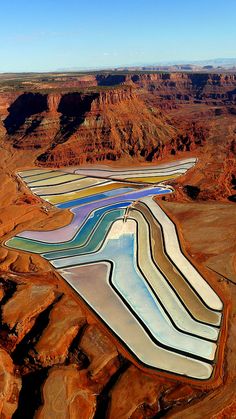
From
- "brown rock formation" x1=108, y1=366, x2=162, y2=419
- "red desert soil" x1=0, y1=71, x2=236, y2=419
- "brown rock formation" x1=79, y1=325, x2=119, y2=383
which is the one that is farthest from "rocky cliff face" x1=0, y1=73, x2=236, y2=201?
"brown rock formation" x1=108, y1=366, x2=162, y2=419

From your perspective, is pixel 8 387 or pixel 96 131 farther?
pixel 96 131

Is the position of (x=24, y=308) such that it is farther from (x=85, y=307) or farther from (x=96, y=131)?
(x=96, y=131)

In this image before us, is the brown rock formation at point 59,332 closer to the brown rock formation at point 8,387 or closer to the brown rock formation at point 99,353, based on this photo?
the brown rock formation at point 99,353

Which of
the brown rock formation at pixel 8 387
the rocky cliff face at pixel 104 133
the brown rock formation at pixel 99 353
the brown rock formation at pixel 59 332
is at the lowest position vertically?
the brown rock formation at pixel 8 387

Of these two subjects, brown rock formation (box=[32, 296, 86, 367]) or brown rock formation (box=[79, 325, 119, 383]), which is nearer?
brown rock formation (box=[79, 325, 119, 383])

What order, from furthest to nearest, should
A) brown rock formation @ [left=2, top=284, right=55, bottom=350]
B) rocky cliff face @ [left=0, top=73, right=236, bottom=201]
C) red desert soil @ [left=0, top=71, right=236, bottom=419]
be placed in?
rocky cliff face @ [left=0, top=73, right=236, bottom=201], brown rock formation @ [left=2, top=284, right=55, bottom=350], red desert soil @ [left=0, top=71, right=236, bottom=419]

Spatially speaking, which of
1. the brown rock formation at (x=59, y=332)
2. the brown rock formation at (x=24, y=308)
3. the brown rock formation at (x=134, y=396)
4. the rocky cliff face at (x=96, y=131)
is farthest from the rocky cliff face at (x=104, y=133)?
the brown rock formation at (x=134, y=396)

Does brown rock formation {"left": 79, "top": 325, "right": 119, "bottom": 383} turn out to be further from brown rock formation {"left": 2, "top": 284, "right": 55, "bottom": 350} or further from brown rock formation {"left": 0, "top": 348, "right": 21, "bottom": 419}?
brown rock formation {"left": 0, "top": 348, "right": 21, "bottom": 419}

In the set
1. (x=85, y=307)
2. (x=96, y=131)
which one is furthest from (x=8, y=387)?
(x=96, y=131)


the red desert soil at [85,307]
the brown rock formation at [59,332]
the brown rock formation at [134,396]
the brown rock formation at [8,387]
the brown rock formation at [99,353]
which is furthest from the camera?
the brown rock formation at [59,332]
